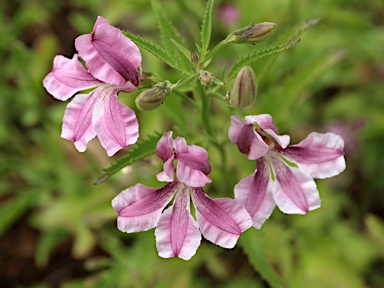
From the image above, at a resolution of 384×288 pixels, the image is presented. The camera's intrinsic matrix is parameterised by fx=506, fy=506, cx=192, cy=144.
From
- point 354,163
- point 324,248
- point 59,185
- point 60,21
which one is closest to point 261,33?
point 324,248

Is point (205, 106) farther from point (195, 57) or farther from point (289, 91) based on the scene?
point (289, 91)

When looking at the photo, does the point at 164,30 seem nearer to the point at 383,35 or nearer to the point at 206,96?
the point at 206,96

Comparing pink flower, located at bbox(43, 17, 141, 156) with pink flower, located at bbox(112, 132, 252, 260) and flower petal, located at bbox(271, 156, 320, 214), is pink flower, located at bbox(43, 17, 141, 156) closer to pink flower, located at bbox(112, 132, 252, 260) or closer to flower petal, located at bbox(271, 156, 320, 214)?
pink flower, located at bbox(112, 132, 252, 260)

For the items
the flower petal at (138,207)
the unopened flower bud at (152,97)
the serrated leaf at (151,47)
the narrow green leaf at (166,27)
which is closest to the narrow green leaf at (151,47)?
the serrated leaf at (151,47)

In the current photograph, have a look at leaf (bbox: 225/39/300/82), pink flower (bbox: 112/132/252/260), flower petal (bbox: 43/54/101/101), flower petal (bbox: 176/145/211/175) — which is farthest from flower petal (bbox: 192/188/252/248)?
flower petal (bbox: 43/54/101/101)

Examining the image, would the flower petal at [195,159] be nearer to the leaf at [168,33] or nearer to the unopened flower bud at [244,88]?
the unopened flower bud at [244,88]
